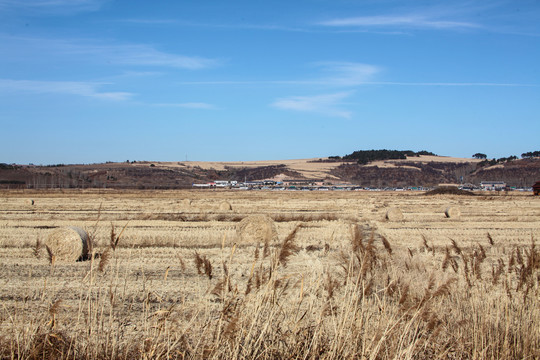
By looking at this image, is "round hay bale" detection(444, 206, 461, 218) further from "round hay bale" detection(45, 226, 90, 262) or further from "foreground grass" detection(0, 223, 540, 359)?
"foreground grass" detection(0, 223, 540, 359)

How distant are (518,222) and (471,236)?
8.90 m

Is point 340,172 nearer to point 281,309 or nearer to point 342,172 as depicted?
point 342,172

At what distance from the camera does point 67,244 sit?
14609 millimetres

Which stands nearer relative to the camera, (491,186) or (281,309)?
(281,309)

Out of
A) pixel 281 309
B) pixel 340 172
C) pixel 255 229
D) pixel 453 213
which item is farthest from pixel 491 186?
pixel 281 309

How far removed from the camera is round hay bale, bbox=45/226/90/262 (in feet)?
47.7

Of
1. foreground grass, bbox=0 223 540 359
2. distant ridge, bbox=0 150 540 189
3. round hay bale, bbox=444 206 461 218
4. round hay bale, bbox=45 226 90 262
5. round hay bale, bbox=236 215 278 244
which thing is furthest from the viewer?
distant ridge, bbox=0 150 540 189

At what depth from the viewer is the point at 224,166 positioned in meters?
200

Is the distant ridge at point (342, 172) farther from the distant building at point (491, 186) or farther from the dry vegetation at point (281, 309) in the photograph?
the dry vegetation at point (281, 309)

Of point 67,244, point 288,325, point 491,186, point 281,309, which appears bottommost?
point 67,244

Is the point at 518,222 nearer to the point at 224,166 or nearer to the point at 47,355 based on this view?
the point at 47,355

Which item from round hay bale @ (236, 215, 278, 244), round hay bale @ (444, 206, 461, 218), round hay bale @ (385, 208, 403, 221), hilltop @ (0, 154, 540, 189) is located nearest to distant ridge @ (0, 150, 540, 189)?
hilltop @ (0, 154, 540, 189)

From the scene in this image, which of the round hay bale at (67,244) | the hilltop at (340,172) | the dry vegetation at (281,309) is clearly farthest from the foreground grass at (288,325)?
the hilltop at (340,172)

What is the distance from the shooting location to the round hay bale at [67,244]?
1454 cm
